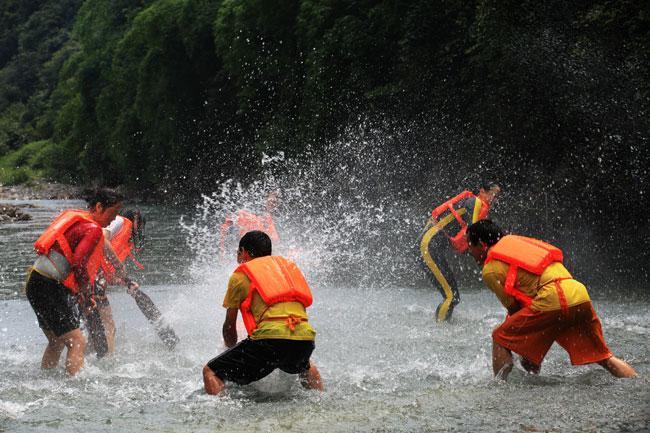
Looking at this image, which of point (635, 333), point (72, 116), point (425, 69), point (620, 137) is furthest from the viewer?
point (72, 116)

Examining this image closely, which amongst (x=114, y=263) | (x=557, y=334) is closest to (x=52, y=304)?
(x=114, y=263)

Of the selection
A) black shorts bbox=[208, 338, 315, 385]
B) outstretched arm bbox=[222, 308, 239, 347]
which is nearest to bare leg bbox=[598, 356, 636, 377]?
black shorts bbox=[208, 338, 315, 385]

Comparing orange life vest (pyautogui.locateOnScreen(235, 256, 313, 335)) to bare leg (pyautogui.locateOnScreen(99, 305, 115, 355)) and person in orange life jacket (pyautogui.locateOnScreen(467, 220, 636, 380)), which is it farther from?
bare leg (pyautogui.locateOnScreen(99, 305, 115, 355))

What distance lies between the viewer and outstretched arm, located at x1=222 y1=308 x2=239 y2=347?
6.89m

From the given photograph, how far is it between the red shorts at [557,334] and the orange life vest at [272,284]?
1612mm

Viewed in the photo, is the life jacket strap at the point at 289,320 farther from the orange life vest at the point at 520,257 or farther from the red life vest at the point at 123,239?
the red life vest at the point at 123,239

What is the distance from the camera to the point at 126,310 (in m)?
13.0

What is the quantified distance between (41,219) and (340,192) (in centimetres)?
1438

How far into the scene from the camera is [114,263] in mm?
9203

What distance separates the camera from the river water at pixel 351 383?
6.64 meters

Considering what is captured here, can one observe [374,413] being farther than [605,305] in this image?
No

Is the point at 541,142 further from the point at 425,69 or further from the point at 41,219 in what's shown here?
the point at 41,219

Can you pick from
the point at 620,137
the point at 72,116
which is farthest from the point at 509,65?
the point at 72,116

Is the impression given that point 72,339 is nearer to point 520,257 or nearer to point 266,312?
point 266,312
